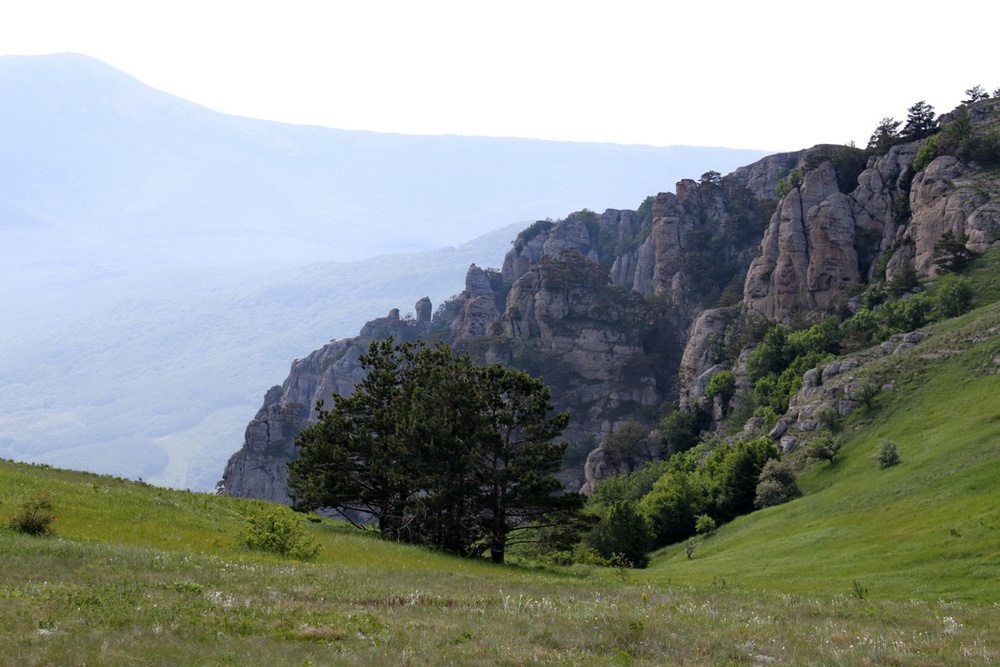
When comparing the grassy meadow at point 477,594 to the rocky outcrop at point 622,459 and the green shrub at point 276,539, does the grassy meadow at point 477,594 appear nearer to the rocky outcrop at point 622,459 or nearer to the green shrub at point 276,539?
the green shrub at point 276,539

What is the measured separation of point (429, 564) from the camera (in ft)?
111

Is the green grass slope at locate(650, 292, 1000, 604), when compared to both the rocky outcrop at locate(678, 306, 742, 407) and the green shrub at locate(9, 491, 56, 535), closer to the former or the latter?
the green shrub at locate(9, 491, 56, 535)

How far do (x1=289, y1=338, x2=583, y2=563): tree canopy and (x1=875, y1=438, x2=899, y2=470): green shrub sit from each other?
2222 centimetres

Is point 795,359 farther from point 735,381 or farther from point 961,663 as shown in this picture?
point 961,663

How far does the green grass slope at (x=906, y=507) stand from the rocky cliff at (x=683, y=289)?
16930 mm

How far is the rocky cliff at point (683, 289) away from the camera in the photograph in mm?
112000

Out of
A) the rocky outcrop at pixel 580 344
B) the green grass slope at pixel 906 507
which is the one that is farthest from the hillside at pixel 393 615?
the rocky outcrop at pixel 580 344

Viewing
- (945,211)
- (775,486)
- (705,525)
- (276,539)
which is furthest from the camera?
(945,211)

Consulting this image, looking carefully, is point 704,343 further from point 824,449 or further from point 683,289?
point 824,449

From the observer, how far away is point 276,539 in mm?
31375

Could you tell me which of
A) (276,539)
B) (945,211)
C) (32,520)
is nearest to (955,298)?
(945,211)

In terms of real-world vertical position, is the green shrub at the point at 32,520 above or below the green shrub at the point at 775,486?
above

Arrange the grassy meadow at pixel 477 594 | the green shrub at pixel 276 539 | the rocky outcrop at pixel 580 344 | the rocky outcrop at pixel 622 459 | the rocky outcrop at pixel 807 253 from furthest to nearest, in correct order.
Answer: the rocky outcrop at pixel 580 344
the rocky outcrop at pixel 807 253
the rocky outcrop at pixel 622 459
the green shrub at pixel 276 539
the grassy meadow at pixel 477 594

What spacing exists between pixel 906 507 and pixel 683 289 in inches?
4716
